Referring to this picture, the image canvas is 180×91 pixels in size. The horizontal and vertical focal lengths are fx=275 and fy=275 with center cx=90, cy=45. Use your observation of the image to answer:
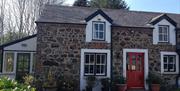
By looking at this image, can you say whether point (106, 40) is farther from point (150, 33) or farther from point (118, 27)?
point (150, 33)

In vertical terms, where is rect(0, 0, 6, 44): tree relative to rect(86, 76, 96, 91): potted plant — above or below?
above

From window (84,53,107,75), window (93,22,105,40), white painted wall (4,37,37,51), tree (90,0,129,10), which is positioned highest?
tree (90,0,129,10)

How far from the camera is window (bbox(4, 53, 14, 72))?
797 inches

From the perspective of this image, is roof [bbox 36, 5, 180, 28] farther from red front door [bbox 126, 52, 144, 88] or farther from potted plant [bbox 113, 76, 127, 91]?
potted plant [bbox 113, 76, 127, 91]

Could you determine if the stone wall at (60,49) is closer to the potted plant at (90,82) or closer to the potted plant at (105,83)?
the potted plant at (90,82)

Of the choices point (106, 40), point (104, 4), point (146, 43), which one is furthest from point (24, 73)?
point (104, 4)

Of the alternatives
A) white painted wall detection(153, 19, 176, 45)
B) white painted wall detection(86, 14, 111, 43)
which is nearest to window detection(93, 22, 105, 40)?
white painted wall detection(86, 14, 111, 43)

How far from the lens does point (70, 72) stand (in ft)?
57.1

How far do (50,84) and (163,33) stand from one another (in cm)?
884

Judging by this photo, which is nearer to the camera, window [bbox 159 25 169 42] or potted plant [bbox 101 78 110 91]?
potted plant [bbox 101 78 110 91]

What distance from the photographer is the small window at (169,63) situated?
1953 cm

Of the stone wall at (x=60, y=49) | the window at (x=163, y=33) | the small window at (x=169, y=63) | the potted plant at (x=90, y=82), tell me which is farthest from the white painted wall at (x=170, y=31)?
the potted plant at (x=90, y=82)

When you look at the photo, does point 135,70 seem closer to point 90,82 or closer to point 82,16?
point 90,82

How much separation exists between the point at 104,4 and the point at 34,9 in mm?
9732
